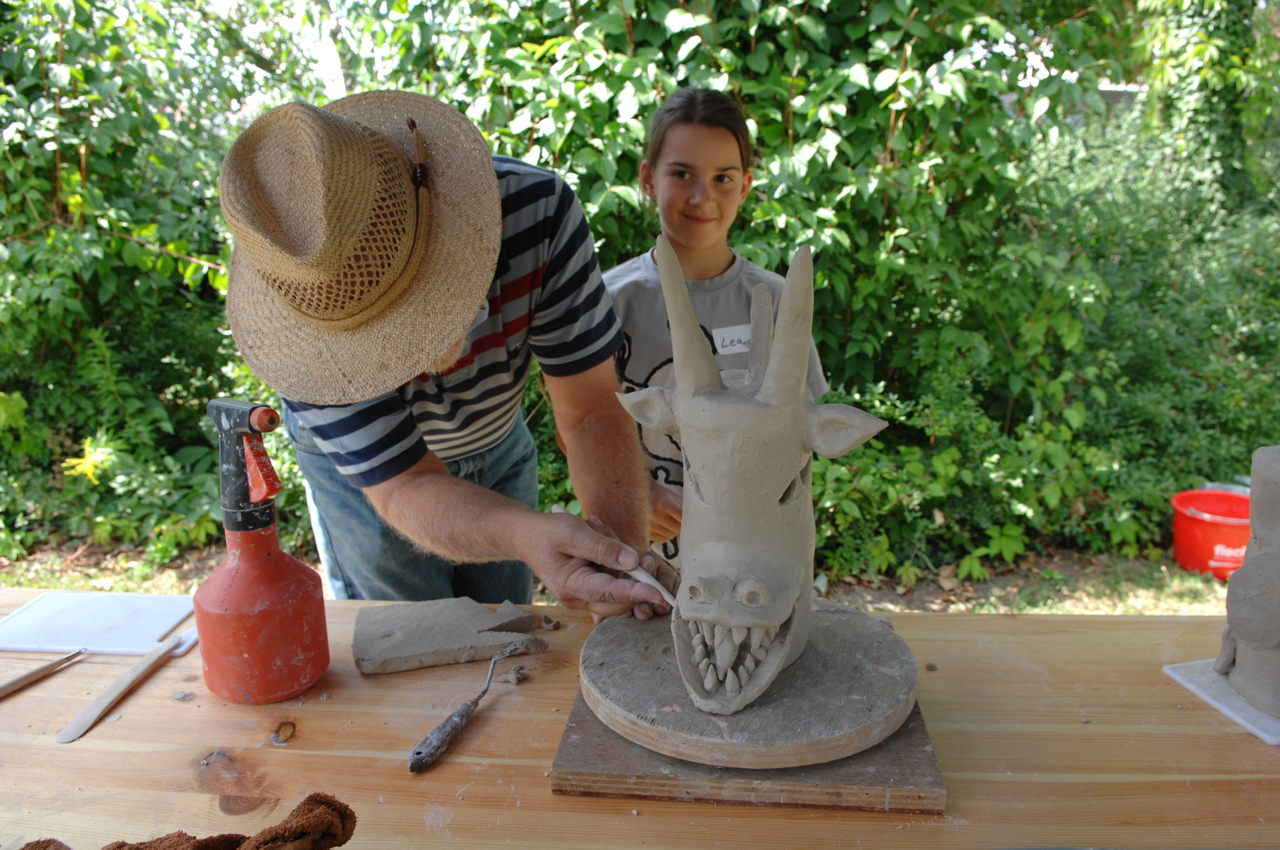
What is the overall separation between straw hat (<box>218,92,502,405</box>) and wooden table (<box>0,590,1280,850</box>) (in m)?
0.60

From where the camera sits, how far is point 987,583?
4137 millimetres

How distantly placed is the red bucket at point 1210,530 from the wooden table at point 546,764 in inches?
114

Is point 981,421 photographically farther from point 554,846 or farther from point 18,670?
point 18,670

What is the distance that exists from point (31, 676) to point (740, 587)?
1358 mm

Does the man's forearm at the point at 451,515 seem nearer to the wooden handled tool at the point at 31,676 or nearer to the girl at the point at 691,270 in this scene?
the wooden handled tool at the point at 31,676

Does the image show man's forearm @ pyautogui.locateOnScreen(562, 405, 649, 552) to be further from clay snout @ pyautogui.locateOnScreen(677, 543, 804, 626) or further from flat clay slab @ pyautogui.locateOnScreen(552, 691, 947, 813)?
flat clay slab @ pyautogui.locateOnScreen(552, 691, 947, 813)

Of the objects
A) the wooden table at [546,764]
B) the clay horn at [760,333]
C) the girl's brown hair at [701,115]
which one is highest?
the girl's brown hair at [701,115]

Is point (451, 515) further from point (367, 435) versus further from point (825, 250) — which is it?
point (825, 250)

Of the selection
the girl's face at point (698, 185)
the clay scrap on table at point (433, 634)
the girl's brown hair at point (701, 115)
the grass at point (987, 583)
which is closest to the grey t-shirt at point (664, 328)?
the girl's face at point (698, 185)

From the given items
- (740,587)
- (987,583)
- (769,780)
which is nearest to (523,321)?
(740,587)

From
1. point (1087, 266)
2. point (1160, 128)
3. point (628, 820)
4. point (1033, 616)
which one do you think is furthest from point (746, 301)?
point (1160, 128)

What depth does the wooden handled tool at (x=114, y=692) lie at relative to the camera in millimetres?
1374

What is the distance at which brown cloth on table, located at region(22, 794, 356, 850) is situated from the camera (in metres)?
0.97

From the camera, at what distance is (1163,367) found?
4.86 m
